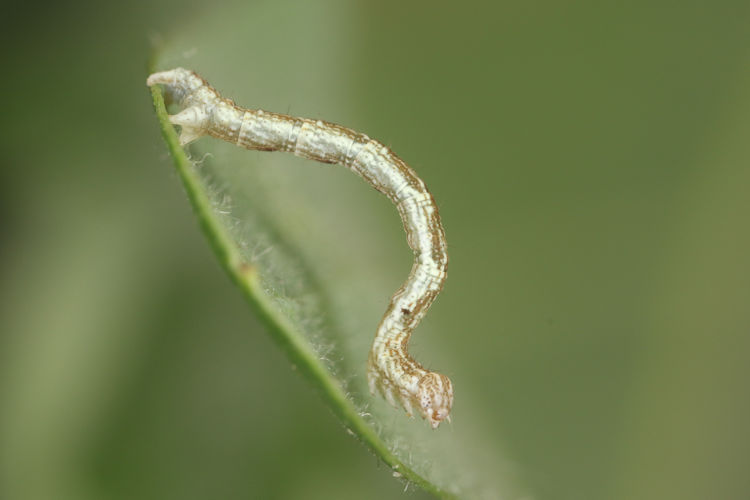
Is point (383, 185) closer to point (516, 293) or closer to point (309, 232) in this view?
point (309, 232)

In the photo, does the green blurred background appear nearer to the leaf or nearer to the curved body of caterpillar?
the leaf

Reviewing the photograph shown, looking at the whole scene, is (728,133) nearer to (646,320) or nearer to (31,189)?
(646,320)

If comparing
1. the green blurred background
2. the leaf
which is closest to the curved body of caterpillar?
the leaf

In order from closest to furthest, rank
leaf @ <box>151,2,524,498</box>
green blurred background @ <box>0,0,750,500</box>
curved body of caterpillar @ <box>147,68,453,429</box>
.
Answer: leaf @ <box>151,2,524,498</box>, curved body of caterpillar @ <box>147,68,453,429</box>, green blurred background @ <box>0,0,750,500</box>

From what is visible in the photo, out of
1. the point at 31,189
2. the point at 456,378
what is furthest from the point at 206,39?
the point at 456,378

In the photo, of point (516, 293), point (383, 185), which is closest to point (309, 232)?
point (383, 185)

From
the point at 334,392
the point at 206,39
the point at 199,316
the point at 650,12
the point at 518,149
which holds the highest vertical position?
the point at 650,12
